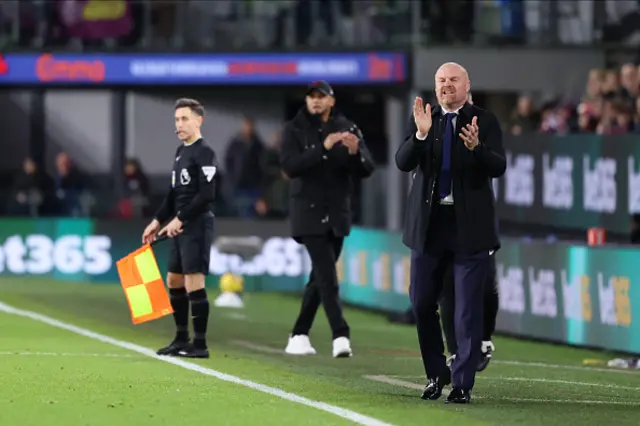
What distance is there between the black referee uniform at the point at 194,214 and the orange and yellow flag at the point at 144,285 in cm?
19

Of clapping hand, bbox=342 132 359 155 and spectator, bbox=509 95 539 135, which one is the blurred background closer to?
spectator, bbox=509 95 539 135

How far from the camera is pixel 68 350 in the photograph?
14242 mm

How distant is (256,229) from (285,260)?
800 mm

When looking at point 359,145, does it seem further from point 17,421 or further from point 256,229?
point 256,229

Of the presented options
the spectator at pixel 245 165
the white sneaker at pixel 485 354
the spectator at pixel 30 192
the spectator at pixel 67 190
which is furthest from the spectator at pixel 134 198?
the white sneaker at pixel 485 354

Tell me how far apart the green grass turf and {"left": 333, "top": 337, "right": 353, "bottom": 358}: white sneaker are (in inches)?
3.7

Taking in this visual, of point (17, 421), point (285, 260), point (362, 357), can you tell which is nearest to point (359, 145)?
point (362, 357)

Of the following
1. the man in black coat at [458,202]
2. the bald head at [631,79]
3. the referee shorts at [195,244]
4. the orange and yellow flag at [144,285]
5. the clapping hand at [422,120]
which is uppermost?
the bald head at [631,79]

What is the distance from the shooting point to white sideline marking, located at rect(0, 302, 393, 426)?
10033mm

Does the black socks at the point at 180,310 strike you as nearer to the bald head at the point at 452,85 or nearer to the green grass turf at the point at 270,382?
the green grass turf at the point at 270,382

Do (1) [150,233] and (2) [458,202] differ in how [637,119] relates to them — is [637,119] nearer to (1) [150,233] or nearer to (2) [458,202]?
(1) [150,233]

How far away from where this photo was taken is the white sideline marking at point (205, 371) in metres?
10.0

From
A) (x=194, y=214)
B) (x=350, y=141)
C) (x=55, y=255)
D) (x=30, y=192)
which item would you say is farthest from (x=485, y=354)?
(x=30, y=192)

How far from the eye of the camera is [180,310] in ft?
46.1
